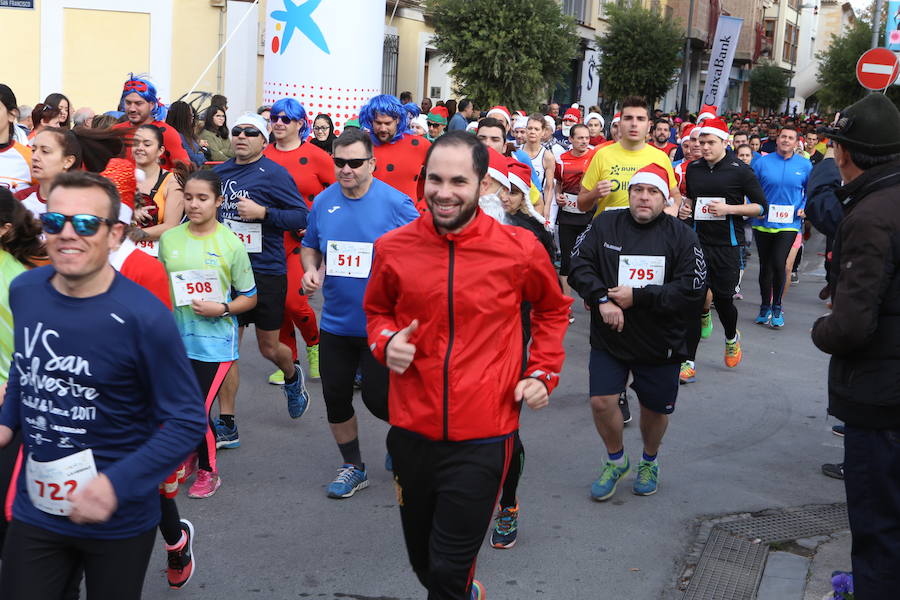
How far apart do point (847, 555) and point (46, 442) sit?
3830 millimetres

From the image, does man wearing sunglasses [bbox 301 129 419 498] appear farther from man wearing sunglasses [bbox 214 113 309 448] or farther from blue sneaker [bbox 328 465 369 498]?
man wearing sunglasses [bbox 214 113 309 448]

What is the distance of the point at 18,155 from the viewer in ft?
19.8

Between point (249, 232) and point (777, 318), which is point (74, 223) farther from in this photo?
point (777, 318)

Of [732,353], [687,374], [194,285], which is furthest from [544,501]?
[732,353]

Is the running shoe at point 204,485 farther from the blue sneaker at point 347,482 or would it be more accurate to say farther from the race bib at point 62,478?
the race bib at point 62,478

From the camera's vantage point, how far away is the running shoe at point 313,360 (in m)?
8.24

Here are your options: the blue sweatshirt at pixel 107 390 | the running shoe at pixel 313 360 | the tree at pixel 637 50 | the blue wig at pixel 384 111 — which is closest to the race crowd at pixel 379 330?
the blue sweatshirt at pixel 107 390

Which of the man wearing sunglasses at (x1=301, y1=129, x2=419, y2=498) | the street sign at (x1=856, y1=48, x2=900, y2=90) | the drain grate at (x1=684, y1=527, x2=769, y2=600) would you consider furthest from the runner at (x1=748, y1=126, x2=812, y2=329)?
the man wearing sunglasses at (x1=301, y1=129, x2=419, y2=498)

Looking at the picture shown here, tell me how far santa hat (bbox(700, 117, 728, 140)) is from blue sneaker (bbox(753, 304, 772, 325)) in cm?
291

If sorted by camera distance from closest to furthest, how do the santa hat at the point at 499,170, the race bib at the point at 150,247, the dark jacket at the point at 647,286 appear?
the santa hat at the point at 499,170
the dark jacket at the point at 647,286
the race bib at the point at 150,247

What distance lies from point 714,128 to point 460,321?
6.12m

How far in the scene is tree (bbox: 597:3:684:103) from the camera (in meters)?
38.3

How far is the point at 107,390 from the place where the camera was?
2.98 m

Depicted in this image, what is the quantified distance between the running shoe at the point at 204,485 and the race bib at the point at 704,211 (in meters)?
4.98
